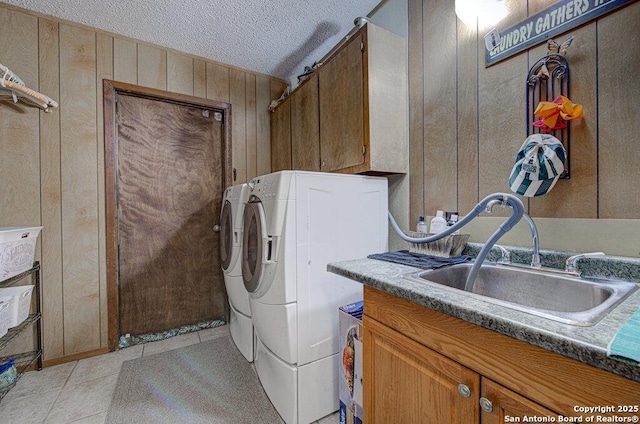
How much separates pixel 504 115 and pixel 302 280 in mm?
1261

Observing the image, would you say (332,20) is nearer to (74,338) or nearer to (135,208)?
(135,208)

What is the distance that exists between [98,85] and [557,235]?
314 cm

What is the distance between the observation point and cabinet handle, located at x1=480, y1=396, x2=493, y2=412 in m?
0.64

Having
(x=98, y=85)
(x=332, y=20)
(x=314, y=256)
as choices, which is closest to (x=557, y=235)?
(x=314, y=256)

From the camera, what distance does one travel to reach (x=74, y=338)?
6.82 ft

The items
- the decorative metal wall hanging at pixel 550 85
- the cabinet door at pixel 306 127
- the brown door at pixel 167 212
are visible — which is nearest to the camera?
the decorative metal wall hanging at pixel 550 85

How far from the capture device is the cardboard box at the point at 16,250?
1.51m

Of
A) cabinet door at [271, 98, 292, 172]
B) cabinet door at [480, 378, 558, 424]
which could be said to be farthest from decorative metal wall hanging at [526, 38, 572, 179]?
cabinet door at [271, 98, 292, 172]

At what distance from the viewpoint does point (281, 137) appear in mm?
2674

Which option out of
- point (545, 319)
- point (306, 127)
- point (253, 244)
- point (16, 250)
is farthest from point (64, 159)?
point (545, 319)

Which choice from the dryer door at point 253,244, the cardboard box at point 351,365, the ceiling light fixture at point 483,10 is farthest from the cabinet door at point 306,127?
the cardboard box at point 351,365

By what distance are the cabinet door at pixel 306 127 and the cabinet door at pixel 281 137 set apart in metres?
0.10

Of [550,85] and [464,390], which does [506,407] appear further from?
[550,85]

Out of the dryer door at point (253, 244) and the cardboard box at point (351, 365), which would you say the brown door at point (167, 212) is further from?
the cardboard box at point (351, 365)
